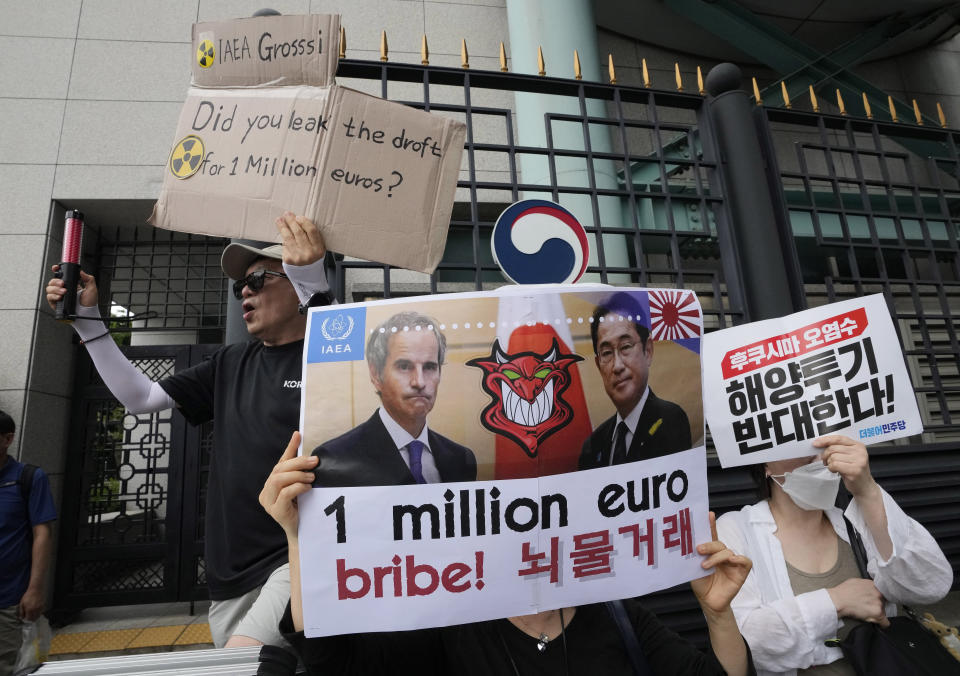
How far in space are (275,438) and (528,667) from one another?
1033 mm

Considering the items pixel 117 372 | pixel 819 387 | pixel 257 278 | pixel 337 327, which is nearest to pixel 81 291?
pixel 117 372

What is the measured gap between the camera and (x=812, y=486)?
1.73 m

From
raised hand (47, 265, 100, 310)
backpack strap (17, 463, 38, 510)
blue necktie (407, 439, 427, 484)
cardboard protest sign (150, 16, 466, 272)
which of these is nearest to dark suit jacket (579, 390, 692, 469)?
blue necktie (407, 439, 427, 484)

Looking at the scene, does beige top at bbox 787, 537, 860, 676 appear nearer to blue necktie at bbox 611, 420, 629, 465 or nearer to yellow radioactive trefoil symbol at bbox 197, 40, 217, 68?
blue necktie at bbox 611, 420, 629, 465

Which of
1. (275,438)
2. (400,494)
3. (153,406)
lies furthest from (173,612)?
(400,494)

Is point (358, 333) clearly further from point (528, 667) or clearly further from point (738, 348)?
point (738, 348)

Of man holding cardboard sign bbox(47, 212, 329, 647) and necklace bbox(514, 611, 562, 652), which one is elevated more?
man holding cardboard sign bbox(47, 212, 329, 647)

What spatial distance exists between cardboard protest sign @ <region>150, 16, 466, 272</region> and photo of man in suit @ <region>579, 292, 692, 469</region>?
673 mm

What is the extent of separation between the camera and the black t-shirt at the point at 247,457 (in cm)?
175

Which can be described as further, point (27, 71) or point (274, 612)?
point (27, 71)

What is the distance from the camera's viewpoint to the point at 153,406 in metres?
2.04

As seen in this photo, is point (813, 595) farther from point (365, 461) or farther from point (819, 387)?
point (365, 461)

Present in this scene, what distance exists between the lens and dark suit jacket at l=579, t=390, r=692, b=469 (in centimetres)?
110

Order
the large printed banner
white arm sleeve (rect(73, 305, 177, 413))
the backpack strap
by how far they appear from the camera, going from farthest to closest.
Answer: the backpack strap → white arm sleeve (rect(73, 305, 177, 413)) → the large printed banner
